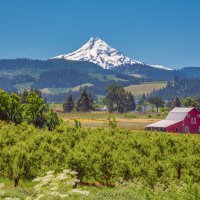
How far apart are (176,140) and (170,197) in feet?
111

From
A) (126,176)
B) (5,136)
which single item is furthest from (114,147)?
(5,136)

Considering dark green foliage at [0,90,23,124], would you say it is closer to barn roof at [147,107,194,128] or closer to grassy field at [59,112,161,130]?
grassy field at [59,112,161,130]

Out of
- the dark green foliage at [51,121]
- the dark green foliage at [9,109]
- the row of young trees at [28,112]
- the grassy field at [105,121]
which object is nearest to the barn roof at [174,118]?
the grassy field at [105,121]

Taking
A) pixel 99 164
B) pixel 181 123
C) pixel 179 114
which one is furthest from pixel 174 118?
pixel 99 164

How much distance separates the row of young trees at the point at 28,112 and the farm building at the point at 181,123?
121 feet

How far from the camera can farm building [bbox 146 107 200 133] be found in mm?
111306

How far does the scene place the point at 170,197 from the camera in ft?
71.7

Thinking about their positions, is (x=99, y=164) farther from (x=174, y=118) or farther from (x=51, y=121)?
(x=174, y=118)

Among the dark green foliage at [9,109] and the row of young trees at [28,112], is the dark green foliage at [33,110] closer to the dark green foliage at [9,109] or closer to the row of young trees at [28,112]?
the row of young trees at [28,112]

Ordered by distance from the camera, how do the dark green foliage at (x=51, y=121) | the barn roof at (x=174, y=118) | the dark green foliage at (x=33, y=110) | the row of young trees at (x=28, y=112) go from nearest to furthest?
the dark green foliage at (x=33, y=110) → the row of young trees at (x=28, y=112) → the dark green foliage at (x=51, y=121) → the barn roof at (x=174, y=118)

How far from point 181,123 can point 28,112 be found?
51.0 meters

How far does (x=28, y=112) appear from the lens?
8488cm

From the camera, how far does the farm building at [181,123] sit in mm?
111306

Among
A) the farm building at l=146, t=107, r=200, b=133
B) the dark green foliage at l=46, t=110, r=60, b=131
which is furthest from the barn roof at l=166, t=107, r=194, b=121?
the dark green foliage at l=46, t=110, r=60, b=131
